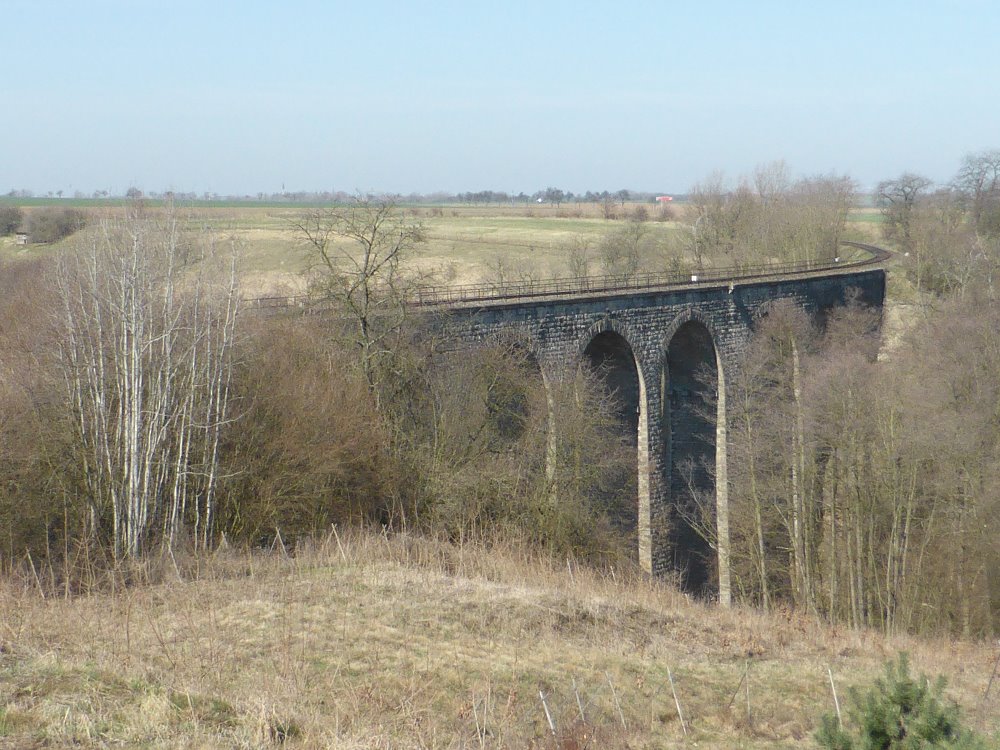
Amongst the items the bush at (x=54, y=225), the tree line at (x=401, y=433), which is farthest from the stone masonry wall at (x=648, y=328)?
the bush at (x=54, y=225)

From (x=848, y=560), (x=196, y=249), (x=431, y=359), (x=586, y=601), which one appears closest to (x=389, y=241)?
(x=431, y=359)

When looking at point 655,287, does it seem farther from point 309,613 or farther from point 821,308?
point 309,613

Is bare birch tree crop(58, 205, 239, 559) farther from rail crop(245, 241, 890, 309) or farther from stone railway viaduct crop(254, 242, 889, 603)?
stone railway viaduct crop(254, 242, 889, 603)

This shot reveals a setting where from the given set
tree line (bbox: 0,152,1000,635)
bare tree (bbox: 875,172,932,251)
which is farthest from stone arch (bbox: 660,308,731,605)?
bare tree (bbox: 875,172,932,251)

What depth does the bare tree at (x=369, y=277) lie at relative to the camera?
17.7 meters

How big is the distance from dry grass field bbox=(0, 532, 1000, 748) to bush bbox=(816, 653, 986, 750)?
150 centimetres

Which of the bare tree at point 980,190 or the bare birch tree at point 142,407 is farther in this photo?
the bare tree at point 980,190

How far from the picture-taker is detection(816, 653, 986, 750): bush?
4.63 m

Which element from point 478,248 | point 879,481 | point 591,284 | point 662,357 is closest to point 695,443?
point 662,357

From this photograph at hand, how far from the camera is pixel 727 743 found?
23.9 ft

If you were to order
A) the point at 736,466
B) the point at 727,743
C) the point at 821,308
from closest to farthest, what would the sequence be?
the point at 727,743
the point at 736,466
the point at 821,308

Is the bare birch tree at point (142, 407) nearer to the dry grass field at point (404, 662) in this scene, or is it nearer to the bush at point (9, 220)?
the dry grass field at point (404, 662)

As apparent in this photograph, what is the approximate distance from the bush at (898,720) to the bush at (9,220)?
4847 cm

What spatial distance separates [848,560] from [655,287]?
9402 mm
